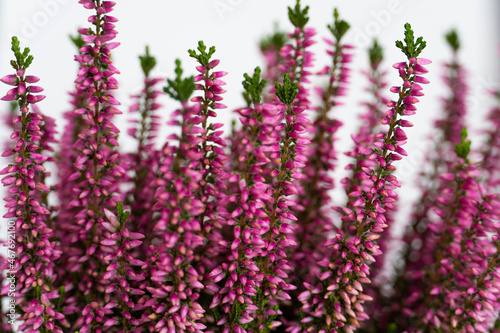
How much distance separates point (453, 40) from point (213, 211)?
1.01 m

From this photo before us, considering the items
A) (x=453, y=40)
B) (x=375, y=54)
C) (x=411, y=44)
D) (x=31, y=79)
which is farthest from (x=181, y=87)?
(x=453, y=40)

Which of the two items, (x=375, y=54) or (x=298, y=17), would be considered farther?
(x=375, y=54)

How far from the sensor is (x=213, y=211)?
0.79m

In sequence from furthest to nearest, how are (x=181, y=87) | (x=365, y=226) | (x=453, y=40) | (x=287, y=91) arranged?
(x=453, y=40) → (x=365, y=226) → (x=287, y=91) → (x=181, y=87)

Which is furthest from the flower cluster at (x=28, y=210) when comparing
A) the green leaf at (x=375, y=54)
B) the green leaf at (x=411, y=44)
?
the green leaf at (x=375, y=54)

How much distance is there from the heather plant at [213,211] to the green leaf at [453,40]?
47 cm

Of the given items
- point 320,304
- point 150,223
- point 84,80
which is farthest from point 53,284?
point 320,304

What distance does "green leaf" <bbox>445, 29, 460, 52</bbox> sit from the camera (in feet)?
4.30

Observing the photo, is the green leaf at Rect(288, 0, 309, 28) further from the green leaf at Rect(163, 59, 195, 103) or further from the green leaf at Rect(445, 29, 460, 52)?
the green leaf at Rect(445, 29, 460, 52)

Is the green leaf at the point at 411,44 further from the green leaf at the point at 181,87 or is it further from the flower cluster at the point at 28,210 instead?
the flower cluster at the point at 28,210

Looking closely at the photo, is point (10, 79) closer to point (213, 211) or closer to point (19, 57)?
point (19, 57)

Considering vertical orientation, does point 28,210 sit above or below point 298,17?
below

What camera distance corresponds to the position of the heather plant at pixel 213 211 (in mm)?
700

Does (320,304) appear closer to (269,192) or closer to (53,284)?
(269,192)
